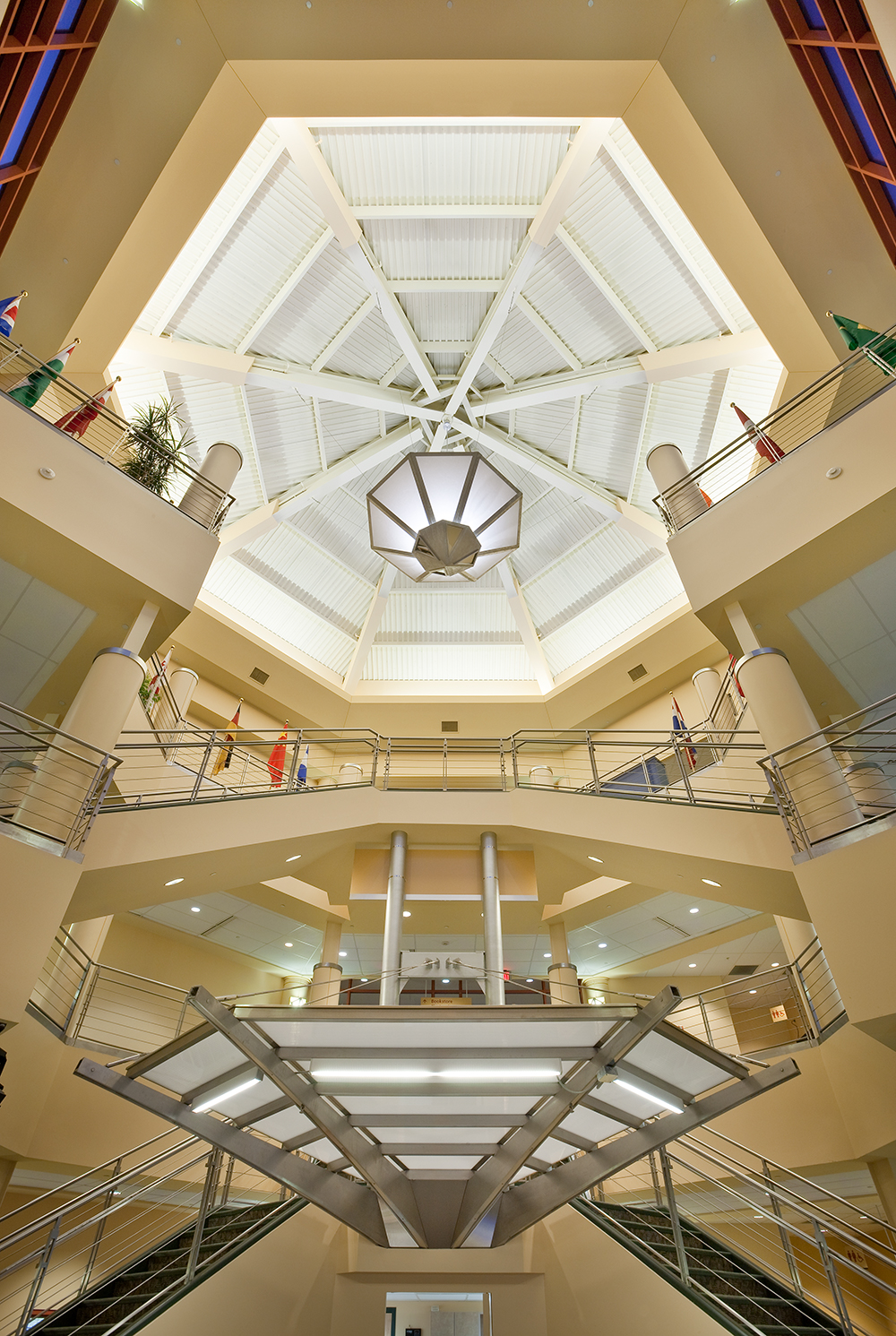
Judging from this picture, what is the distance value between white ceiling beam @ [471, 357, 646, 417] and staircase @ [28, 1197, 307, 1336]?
12740mm

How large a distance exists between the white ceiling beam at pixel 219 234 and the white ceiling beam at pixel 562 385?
5.22 metres

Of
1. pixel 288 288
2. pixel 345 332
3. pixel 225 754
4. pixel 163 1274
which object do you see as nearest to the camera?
pixel 163 1274

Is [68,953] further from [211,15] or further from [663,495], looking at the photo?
[211,15]

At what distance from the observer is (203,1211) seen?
19.4 feet

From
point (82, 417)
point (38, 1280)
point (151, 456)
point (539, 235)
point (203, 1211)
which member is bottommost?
point (38, 1280)

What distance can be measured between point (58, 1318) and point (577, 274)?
14714 millimetres

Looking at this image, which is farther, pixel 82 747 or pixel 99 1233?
pixel 82 747

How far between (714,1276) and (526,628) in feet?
41.0

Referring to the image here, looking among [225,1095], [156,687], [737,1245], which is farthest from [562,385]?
[737,1245]

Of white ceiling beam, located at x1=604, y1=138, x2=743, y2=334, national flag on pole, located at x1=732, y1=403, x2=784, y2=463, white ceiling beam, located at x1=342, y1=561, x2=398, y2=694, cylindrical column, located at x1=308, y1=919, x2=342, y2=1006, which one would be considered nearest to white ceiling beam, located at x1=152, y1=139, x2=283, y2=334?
white ceiling beam, located at x1=604, y1=138, x2=743, y2=334

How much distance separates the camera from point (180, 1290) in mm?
5578

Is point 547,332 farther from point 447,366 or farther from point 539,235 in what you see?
point 539,235

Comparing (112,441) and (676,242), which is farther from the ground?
(676,242)

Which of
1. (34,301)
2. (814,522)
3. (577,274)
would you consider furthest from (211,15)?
(814,522)
